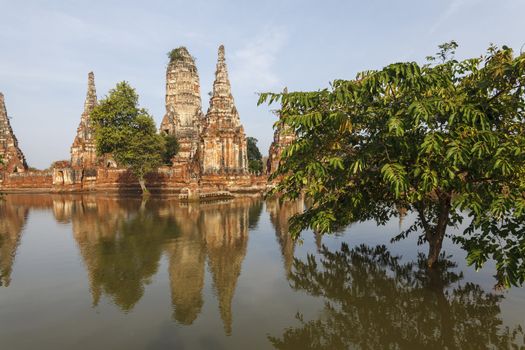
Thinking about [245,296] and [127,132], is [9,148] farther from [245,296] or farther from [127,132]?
[245,296]

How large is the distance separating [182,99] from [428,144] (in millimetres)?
49613

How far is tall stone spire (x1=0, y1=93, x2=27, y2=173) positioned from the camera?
1742 inches

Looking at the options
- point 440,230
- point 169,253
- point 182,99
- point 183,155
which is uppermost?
point 182,99

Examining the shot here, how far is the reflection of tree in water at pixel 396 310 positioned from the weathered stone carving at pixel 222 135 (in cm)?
2508

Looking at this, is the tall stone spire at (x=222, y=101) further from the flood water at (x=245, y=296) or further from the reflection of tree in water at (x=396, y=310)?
the reflection of tree in water at (x=396, y=310)

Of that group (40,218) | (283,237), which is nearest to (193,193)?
(40,218)

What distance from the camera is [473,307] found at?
6266 millimetres

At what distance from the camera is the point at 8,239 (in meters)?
12.7

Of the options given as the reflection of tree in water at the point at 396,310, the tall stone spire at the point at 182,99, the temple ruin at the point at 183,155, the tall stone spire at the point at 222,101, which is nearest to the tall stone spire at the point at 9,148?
the temple ruin at the point at 183,155

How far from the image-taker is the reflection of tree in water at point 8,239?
856cm

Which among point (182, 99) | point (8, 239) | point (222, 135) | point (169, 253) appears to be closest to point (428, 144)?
point (169, 253)

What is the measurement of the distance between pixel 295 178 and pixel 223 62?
103 ft

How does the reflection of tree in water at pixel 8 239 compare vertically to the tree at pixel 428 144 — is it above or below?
below

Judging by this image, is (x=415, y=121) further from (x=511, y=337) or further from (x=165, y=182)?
(x=165, y=182)
